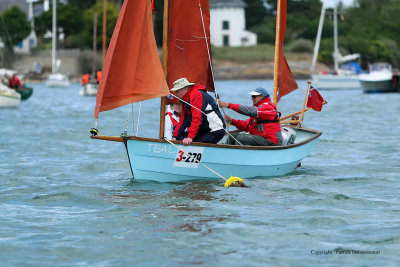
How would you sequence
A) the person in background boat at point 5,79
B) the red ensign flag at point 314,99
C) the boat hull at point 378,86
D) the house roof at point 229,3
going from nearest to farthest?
1. the red ensign flag at point 314,99
2. the person in background boat at point 5,79
3. the boat hull at point 378,86
4. the house roof at point 229,3

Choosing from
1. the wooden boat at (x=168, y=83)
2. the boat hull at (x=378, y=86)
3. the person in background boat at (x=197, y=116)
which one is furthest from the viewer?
the boat hull at (x=378, y=86)

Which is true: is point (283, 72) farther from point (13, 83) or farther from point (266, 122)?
point (13, 83)

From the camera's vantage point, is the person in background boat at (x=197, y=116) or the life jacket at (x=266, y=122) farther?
the life jacket at (x=266, y=122)

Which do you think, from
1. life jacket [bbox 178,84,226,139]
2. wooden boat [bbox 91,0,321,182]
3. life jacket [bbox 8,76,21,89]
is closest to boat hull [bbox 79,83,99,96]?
life jacket [bbox 8,76,21,89]

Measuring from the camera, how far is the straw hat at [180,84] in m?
13.0

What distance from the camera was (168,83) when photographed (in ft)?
45.6

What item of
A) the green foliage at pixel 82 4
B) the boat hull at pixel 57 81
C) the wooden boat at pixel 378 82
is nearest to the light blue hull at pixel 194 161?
the wooden boat at pixel 378 82

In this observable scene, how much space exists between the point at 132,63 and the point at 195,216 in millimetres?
3229

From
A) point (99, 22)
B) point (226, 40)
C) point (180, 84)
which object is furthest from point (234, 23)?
point (180, 84)

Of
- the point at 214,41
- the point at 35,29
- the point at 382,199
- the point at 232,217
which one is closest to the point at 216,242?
the point at 232,217

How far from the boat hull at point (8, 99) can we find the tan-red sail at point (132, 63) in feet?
95.3

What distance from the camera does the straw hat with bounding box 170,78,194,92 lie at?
13.0 meters

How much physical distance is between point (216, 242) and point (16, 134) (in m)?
18.5

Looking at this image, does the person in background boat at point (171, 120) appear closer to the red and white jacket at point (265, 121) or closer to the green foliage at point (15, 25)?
the red and white jacket at point (265, 121)
